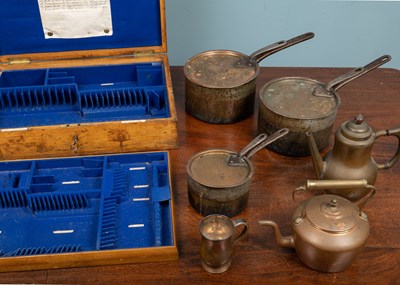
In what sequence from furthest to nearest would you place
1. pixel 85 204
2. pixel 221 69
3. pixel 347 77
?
pixel 221 69
pixel 347 77
pixel 85 204

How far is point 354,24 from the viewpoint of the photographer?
2.03 metres

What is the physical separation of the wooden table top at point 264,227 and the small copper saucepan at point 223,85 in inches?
1.5

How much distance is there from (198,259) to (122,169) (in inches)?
13.7

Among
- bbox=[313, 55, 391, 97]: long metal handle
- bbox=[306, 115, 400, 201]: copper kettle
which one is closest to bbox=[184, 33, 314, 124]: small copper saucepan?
bbox=[313, 55, 391, 97]: long metal handle

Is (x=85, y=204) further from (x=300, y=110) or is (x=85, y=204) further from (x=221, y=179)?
(x=300, y=110)

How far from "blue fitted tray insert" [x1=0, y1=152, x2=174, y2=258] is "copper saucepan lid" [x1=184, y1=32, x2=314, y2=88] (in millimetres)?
251

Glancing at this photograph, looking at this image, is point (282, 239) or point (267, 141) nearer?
point (282, 239)

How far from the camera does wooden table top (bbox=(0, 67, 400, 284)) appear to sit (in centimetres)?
100

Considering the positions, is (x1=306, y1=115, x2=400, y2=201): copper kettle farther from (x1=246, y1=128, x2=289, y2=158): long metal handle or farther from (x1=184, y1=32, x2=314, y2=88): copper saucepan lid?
(x1=184, y1=32, x2=314, y2=88): copper saucepan lid

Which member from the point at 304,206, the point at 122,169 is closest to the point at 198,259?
the point at 304,206

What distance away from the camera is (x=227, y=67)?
1.40 metres

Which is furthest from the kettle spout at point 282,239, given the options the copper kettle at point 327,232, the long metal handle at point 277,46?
the long metal handle at point 277,46

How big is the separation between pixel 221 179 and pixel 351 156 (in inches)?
11.5

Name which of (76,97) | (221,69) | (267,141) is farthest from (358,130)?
(76,97)
